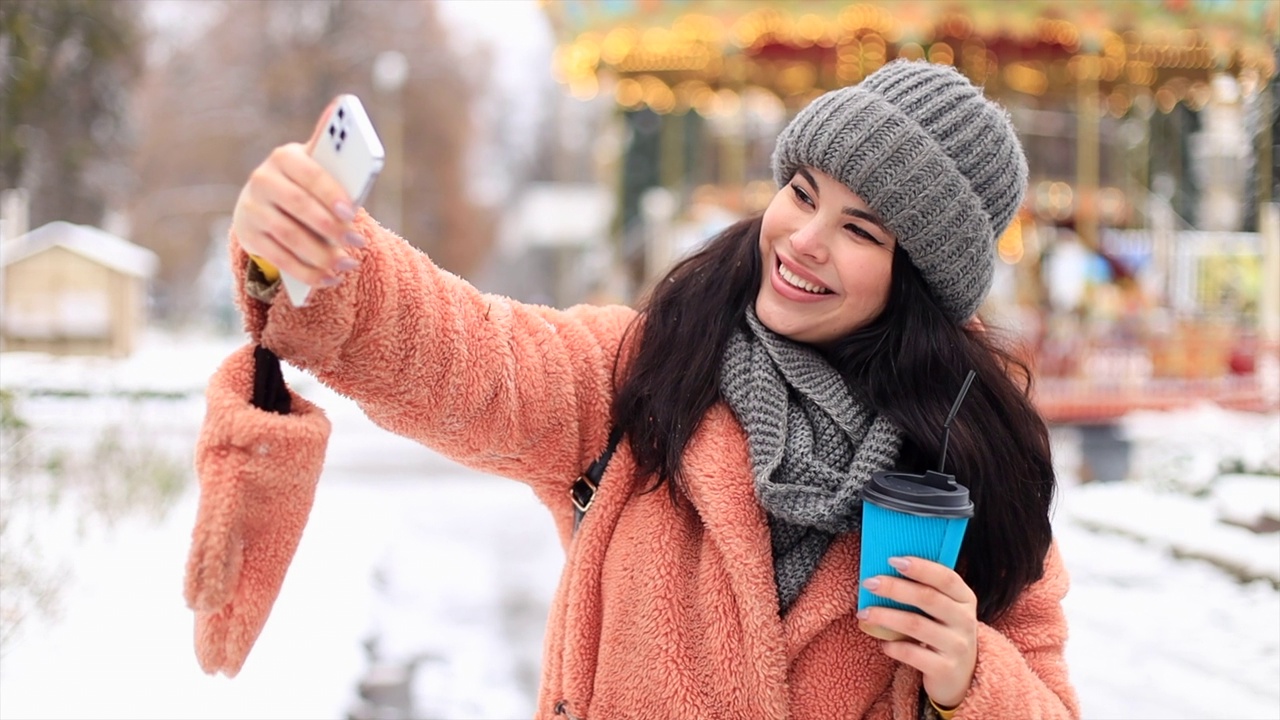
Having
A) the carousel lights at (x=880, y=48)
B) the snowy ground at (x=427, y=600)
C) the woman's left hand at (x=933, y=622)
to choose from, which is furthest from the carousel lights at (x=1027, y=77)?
the woman's left hand at (x=933, y=622)

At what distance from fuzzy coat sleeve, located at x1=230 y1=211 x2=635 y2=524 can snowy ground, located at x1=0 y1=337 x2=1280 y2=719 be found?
5.27 feet

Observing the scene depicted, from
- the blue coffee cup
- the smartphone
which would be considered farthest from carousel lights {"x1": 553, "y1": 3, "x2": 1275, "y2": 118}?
the smartphone

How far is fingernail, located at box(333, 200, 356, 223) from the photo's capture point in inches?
45.0

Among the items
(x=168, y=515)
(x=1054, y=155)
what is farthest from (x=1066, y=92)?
(x=168, y=515)

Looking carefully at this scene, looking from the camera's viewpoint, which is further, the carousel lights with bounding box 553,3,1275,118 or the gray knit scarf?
the carousel lights with bounding box 553,3,1275,118

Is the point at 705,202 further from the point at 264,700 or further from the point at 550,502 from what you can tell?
the point at 550,502

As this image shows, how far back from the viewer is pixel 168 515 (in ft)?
17.6

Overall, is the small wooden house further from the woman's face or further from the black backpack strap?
the woman's face

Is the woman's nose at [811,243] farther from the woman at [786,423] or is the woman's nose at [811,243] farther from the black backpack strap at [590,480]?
the black backpack strap at [590,480]

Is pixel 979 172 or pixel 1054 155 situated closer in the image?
pixel 979 172

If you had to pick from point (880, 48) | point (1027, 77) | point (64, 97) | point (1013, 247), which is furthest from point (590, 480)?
point (1013, 247)

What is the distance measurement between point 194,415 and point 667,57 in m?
5.77

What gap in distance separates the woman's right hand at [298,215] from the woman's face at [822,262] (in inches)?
28.4

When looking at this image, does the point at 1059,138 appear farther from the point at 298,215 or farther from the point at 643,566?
the point at 298,215
